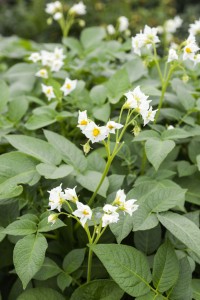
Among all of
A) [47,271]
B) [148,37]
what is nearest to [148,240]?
[47,271]

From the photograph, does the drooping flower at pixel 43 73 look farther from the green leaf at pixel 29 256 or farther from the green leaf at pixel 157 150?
the green leaf at pixel 29 256

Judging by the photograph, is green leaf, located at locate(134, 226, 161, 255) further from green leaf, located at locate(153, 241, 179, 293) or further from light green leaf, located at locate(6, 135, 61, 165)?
light green leaf, located at locate(6, 135, 61, 165)

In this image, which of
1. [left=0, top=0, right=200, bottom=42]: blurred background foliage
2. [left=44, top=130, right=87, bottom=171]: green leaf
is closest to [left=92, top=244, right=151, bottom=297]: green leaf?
[left=44, top=130, right=87, bottom=171]: green leaf

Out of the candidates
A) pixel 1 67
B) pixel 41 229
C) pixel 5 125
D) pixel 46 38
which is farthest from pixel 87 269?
pixel 46 38

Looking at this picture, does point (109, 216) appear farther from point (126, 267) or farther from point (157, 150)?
point (157, 150)

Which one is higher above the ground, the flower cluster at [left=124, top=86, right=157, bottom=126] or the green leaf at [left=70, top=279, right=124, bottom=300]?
the flower cluster at [left=124, top=86, right=157, bottom=126]

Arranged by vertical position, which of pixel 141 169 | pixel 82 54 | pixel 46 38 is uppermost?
pixel 82 54

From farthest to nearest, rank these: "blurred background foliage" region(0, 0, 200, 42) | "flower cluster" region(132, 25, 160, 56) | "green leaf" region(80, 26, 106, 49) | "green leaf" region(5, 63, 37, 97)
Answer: "blurred background foliage" region(0, 0, 200, 42)
"green leaf" region(80, 26, 106, 49)
"green leaf" region(5, 63, 37, 97)
"flower cluster" region(132, 25, 160, 56)

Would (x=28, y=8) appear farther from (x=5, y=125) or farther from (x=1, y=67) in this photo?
(x=5, y=125)
